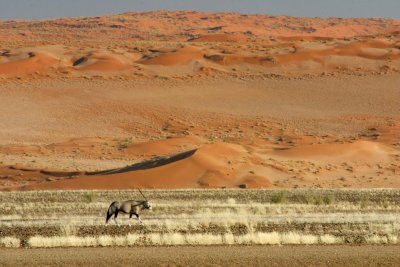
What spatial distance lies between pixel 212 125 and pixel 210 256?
51.4m

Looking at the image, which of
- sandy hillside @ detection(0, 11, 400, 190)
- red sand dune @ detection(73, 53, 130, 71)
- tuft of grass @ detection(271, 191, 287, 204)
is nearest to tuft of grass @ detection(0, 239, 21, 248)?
tuft of grass @ detection(271, 191, 287, 204)

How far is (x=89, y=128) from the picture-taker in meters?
68.0

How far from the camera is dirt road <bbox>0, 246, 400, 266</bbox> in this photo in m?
16.8

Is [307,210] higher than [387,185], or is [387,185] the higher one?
[307,210]

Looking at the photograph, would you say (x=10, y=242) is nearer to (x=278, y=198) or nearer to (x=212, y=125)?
(x=278, y=198)

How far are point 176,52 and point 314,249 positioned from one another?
2779 inches

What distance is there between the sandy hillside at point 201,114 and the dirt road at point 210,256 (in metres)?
21.8

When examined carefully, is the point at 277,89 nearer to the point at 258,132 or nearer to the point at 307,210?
the point at 258,132

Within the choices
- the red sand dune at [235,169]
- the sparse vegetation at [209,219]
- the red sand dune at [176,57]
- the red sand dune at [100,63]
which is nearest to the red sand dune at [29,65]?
the red sand dune at [100,63]

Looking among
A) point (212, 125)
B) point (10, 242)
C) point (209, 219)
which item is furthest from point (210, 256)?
point (212, 125)

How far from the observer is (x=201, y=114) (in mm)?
71375

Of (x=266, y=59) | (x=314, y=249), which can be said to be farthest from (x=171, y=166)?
(x=266, y=59)

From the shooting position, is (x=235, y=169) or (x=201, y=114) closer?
(x=235, y=169)

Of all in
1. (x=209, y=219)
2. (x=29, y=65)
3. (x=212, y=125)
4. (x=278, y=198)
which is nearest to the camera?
(x=209, y=219)
